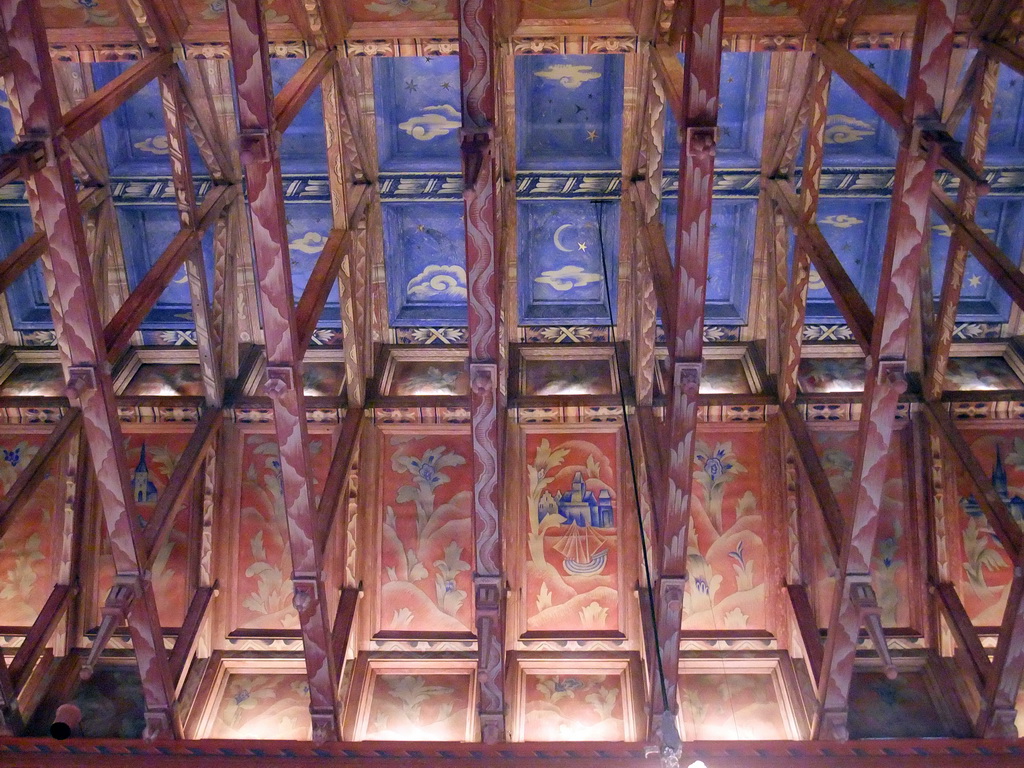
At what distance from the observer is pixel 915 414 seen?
9.41 m

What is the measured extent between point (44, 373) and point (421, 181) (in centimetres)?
437

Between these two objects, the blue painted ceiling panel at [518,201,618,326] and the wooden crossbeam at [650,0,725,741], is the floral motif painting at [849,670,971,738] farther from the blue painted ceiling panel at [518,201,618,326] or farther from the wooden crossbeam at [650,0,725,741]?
the blue painted ceiling panel at [518,201,618,326]

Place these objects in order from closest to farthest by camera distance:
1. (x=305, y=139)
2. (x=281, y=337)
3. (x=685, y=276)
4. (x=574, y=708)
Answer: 1. (x=685, y=276)
2. (x=281, y=337)
3. (x=574, y=708)
4. (x=305, y=139)

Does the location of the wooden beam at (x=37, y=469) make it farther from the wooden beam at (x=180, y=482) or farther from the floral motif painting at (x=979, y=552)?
the floral motif painting at (x=979, y=552)

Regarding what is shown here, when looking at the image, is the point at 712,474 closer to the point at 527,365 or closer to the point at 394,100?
the point at 527,365

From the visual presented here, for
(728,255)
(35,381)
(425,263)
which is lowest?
(35,381)

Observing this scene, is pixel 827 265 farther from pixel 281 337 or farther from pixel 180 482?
pixel 180 482

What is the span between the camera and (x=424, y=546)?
9547mm

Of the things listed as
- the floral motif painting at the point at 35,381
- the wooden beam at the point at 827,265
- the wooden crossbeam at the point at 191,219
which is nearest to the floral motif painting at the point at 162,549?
the wooden crossbeam at the point at 191,219

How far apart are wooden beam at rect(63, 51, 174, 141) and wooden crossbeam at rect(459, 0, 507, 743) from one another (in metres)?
2.73

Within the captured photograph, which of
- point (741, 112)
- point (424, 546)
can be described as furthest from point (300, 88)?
point (424, 546)

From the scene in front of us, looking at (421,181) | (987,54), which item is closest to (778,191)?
(987,54)

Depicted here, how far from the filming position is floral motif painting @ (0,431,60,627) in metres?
9.47

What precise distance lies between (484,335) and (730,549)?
375cm
